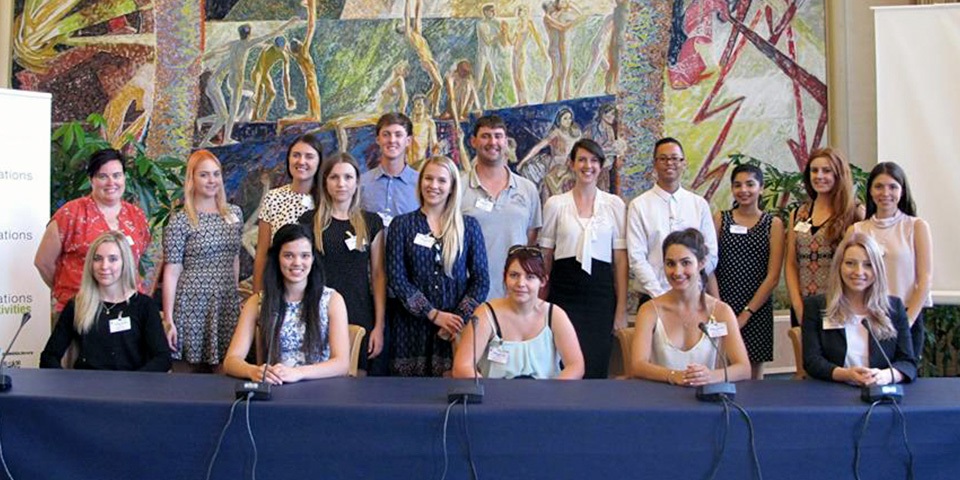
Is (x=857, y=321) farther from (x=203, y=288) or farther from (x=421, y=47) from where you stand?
(x=421, y=47)

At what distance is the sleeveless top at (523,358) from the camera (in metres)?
3.54

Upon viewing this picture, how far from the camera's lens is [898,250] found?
4410 mm

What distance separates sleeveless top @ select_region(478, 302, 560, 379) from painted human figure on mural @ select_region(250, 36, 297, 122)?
12.8 ft

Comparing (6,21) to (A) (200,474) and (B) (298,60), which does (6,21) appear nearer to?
(B) (298,60)

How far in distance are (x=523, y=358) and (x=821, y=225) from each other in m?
1.89

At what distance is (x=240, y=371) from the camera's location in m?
3.22

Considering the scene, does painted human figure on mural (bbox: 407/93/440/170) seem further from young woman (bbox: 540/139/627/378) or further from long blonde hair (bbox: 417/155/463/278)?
long blonde hair (bbox: 417/155/463/278)

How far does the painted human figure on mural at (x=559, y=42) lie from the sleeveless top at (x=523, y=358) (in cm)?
352

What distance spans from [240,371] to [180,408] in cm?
55

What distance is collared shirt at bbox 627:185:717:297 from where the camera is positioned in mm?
4824

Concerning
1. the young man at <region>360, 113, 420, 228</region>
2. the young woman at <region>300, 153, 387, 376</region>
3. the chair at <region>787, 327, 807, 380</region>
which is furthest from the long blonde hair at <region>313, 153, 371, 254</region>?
the chair at <region>787, 327, 807, 380</region>

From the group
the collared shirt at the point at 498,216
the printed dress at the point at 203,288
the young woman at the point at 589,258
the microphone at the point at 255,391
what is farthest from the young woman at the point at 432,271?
the microphone at the point at 255,391

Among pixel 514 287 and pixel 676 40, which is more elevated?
pixel 676 40

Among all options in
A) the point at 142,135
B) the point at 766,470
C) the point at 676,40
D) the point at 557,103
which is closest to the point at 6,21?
the point at 142,135
